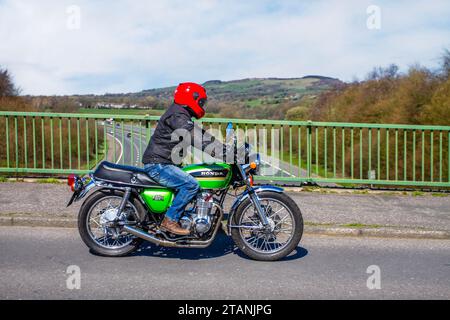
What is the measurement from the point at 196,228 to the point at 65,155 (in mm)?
8268

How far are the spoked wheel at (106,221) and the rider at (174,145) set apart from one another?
409mm

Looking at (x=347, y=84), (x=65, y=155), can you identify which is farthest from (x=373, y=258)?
(x=347, y=84)

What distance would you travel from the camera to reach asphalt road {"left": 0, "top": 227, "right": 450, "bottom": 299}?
553cm

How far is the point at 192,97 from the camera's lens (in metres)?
6.70

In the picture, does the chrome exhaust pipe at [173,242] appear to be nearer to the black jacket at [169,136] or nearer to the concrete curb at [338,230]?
the black jacket at [169,136]

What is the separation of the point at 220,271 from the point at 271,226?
816 mm

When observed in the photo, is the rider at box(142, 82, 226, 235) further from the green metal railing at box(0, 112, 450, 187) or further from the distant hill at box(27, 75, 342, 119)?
the green metal railing at box(0, 112, 450, 187)

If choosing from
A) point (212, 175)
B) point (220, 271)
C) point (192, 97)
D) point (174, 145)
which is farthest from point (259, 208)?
point (192, 97)

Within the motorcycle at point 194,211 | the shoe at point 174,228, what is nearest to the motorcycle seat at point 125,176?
the motorcycle at point 194,211

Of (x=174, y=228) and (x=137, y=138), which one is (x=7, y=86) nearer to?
(x=137, y=138)

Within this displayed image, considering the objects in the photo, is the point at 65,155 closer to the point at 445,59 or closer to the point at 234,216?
the point at 234,216

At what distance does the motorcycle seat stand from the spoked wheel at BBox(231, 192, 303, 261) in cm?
108

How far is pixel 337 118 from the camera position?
4903cm
